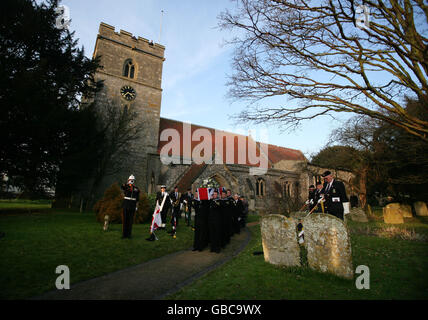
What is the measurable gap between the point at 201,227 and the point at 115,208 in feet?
20.3

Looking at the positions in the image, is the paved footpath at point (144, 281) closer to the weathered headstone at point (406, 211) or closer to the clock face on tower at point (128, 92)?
the weathered headstone at point (406, 211)

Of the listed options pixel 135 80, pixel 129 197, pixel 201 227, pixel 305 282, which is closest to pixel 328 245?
pixel 305 282

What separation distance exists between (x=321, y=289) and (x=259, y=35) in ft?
20.9

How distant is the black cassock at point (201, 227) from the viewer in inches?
292

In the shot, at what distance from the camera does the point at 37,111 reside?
1309cm

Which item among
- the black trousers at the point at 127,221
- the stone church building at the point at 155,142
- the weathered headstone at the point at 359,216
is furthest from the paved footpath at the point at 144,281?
the weathered headstone at the point at 359,216

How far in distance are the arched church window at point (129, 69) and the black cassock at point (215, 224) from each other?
2162cm

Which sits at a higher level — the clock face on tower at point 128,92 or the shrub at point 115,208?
the clock face on tower at point 128,92

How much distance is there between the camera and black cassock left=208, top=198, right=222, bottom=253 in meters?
7.26

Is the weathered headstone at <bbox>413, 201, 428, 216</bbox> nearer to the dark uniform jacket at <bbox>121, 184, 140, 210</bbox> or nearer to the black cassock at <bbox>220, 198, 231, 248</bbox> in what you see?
the black cassock at <bbox>220, 198, 231, 248</bbox>

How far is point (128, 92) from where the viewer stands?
23500 mm

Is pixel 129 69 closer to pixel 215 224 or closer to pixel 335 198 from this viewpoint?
pixel 215 224
